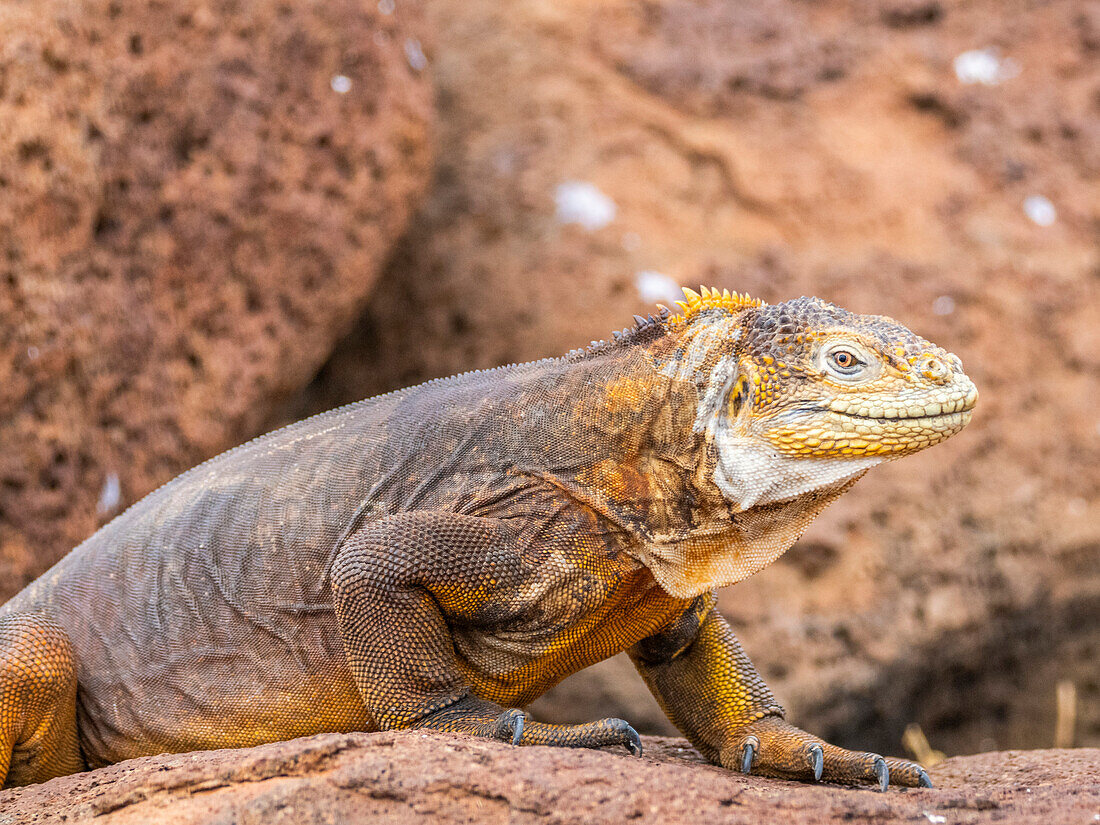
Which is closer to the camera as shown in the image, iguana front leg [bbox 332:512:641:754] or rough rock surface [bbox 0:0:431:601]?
iguana front leg [bbox 332:512:641:754]

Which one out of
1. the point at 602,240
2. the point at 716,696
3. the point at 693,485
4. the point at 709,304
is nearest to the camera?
the point at 693,485

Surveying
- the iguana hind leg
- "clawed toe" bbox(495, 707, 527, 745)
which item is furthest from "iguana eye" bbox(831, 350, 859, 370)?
the iguana hind leg

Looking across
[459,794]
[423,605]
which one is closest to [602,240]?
[423,605]

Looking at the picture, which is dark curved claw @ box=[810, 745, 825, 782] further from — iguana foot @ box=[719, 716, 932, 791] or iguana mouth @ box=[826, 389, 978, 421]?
iguana mouth @ box=[826, 389, 978, 421]

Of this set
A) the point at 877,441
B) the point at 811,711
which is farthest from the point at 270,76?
the point at 811,711

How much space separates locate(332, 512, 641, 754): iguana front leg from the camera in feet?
12.7

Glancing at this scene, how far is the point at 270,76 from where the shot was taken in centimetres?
727

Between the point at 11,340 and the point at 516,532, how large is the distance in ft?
12.4

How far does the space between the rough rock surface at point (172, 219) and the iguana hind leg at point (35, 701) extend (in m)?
2.01

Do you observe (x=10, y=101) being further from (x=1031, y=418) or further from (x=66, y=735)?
(x=1031, y=418)

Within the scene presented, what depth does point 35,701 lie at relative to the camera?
14.3ft

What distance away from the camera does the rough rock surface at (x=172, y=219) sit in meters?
6.30

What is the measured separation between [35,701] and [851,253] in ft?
21.8

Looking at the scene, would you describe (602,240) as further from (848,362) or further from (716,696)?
(848,362)
